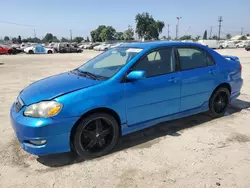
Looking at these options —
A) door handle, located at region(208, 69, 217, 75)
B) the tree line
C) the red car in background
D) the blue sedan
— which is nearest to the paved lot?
the blue sedan

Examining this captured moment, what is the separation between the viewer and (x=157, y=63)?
3.85 m

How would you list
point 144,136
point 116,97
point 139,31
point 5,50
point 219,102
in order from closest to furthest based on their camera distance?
point 116,97 < point 144,136 < point 219,102 < point 5,50 < point 139,31

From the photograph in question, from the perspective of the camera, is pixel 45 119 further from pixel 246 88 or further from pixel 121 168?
pixel 246 88

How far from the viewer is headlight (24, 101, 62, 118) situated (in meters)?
2.91

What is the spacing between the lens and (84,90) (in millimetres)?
3125

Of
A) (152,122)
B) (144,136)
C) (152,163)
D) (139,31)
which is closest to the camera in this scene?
(152,163)

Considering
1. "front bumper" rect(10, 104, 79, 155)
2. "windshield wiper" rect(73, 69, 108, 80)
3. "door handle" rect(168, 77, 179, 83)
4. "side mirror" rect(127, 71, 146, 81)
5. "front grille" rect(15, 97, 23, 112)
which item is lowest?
"front bumper" rect(10, 104, 79, 155)

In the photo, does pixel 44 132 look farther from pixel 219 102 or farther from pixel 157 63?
pixel 219 102

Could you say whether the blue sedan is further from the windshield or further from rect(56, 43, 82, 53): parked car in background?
rect(56, 43, 82, 53): parked car in background

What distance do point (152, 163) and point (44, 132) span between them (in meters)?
1.50

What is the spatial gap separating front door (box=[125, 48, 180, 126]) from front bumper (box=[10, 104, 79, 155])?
94 centimetres

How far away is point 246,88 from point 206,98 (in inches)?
165

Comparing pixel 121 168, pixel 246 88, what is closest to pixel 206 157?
pixel 121 168

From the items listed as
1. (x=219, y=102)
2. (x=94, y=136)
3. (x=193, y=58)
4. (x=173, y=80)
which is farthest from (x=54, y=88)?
(x=219, y=102)
